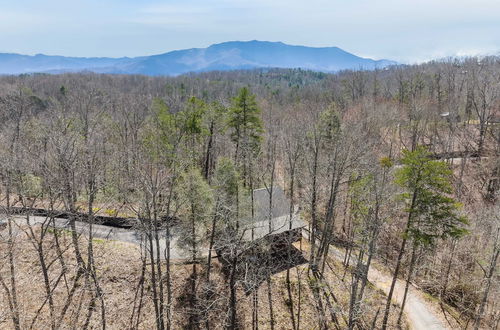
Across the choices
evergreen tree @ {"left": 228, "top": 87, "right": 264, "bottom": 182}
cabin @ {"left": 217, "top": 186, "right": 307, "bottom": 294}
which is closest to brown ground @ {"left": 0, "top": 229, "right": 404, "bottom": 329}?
cabin @ {"left": 217, "top": 186, "right": 307, "bottom": 294}

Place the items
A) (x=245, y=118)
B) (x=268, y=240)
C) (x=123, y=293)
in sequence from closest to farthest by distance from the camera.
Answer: (x=123, y=293)
(x=268, y=240)
(x=245, y=118)

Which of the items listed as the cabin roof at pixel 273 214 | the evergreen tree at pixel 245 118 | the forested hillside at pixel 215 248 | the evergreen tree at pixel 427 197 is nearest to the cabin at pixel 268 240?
the cabin roof at pixel 273 214

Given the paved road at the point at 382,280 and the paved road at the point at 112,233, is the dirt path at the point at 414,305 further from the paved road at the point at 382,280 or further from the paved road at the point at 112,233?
the paved road at the point at 112,233

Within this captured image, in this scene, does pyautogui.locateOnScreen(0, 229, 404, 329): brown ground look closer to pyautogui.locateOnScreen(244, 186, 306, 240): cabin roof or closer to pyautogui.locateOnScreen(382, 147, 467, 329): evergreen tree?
pyautogui.locateOnScreen(244, 186, 306, 240): cabin roof

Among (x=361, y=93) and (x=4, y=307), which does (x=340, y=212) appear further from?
(x=361, y=93)

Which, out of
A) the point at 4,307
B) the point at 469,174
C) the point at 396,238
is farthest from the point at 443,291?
the point at 4,307

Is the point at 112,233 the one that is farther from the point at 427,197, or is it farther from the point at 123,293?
the point at 427,197

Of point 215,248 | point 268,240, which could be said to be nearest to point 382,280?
point 268,240

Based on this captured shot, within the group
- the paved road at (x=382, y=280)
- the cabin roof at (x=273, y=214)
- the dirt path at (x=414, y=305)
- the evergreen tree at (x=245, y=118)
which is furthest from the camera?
the evergreen tree at (x=245, y=118)
